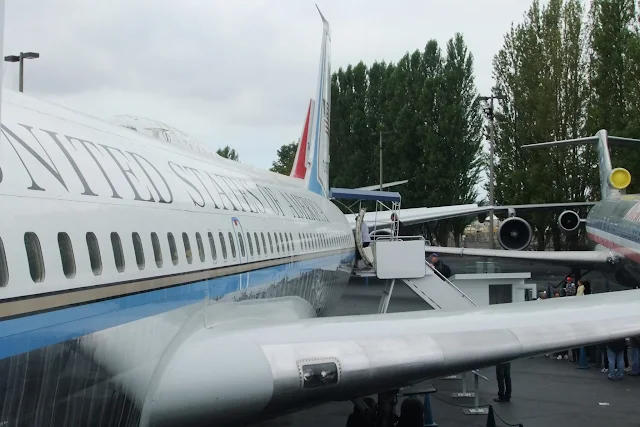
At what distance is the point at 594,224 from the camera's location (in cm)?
2342

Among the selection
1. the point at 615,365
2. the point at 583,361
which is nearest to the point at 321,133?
the point at 583,361

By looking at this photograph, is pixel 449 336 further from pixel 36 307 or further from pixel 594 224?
pixel 594 224

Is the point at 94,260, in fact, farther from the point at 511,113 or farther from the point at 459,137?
the point at 459,137

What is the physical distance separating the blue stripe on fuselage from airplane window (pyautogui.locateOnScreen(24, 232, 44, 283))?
18 centimetres

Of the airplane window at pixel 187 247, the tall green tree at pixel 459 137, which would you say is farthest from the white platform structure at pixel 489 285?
the tall green tree at pixel 459 137

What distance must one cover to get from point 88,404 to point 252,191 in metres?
4.98

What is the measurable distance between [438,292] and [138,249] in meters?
10.4

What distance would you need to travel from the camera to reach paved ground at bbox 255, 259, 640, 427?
31.9ft

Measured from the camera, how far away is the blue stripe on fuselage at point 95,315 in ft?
10.6

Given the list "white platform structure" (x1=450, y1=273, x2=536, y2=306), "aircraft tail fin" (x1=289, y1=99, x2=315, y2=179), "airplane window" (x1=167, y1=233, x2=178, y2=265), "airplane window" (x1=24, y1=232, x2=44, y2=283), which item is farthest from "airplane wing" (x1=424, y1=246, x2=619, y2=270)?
"airplane window" (x1=24, y1=232, x2=44, y2=283)

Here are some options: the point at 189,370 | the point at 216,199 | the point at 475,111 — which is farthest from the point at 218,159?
the point at 475,111

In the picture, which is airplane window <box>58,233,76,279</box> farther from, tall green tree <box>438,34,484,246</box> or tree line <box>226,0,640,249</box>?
tall green tree <box>438,34,484,246</box>

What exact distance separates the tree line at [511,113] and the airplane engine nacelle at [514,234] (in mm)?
9730

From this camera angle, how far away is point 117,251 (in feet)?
14.3
